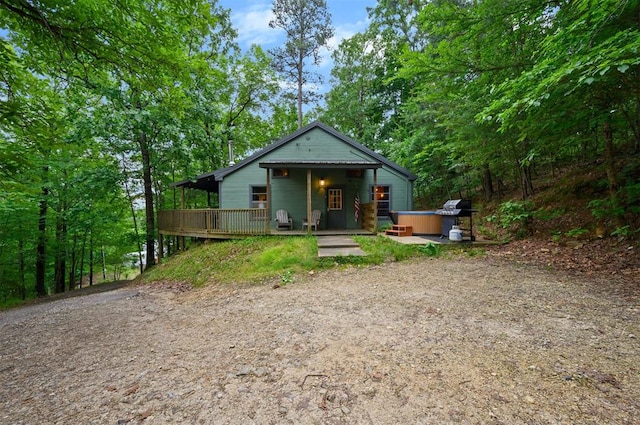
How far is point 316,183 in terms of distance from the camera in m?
12.5

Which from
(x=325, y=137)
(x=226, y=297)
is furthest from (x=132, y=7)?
(x=325, y=137)

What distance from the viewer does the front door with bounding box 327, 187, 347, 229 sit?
12.6m

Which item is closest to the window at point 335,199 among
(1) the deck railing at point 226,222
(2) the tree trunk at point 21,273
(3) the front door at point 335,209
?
(3) the front door at point 335,209

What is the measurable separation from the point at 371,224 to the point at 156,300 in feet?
26.6

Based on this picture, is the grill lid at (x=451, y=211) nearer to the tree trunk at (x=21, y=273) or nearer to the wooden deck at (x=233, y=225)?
the wooden deck at (x=233, y=225)

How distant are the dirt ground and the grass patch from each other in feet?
5.70

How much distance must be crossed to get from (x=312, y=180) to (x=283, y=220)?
230 centimetres

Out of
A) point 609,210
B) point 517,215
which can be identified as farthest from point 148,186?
point 609,210

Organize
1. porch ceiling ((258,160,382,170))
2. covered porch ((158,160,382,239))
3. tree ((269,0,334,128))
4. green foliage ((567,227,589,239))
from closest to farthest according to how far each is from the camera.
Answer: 1. green foliage ((567,227,589,239))
2. porch ceiling ((258,160,382,170))
3. covered porch ((158,160,382,239))
4. tree ((269,0,334,128))

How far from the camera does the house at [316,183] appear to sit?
12242mm

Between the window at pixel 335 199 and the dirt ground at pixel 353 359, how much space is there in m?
7.67

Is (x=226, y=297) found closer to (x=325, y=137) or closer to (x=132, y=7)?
(x=132, y=7)

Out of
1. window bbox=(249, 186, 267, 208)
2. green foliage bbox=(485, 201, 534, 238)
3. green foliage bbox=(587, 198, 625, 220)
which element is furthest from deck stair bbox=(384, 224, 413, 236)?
window bbox=(249, 186, 267, 208)

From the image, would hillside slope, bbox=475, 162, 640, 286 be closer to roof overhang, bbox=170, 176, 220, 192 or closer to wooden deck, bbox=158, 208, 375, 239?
wooden deck, bbox=158, 208, 375, 239
